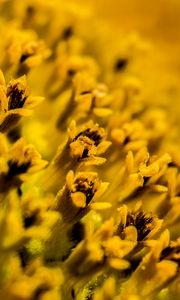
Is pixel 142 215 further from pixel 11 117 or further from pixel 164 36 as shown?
pixel 164 36

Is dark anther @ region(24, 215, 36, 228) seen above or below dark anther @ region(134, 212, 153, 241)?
above

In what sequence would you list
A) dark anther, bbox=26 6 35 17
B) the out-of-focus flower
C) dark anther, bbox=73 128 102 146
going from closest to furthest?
the out-of-focus flower < dark anther, bbox=73 128 102 146 < dark anther, bbox=26 6 35 17

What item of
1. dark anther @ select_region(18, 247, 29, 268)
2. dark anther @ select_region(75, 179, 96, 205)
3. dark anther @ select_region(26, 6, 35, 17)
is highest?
dark anther @ select_region(26, 6, 35, 17)

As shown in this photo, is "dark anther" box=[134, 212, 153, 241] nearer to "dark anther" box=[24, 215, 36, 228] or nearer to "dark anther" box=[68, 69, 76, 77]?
"dark anther" box=[24, 215, 36, 228]

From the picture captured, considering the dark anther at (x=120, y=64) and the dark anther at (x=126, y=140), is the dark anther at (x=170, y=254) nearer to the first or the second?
the dark anther at (x=126, y=140)

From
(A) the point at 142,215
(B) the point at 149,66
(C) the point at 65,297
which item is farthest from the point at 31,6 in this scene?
(C) the point at 65,297

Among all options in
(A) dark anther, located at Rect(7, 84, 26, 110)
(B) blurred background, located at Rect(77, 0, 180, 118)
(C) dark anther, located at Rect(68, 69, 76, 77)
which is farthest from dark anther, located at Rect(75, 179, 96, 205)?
(B) blurred background, located at Rect(77, 0, 180, 118)
